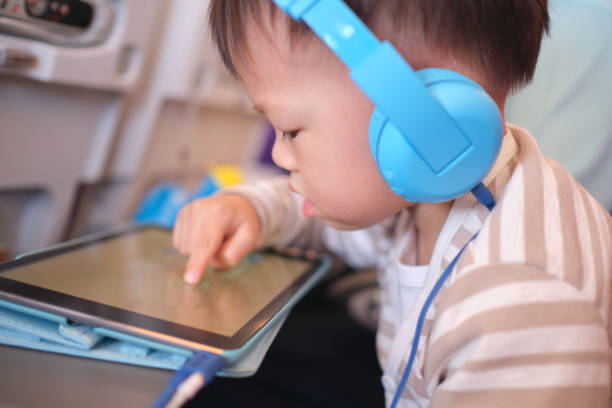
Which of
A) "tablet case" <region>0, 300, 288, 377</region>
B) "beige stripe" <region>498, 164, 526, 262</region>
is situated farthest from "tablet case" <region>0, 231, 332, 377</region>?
"beige stripe" <region>498, 164, 526, 262</region>

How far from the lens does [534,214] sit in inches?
18.7

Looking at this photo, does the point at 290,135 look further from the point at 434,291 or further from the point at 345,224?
the point at 434,291

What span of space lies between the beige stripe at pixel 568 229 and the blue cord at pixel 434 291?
7 cm

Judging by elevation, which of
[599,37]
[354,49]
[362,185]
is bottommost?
[599,37]

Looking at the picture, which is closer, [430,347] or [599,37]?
[430,347]

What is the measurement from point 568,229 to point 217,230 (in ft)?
1.34

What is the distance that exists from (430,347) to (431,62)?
0.90 feet

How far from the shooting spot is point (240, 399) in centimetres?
64

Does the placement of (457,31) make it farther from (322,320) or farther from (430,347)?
(322,320)

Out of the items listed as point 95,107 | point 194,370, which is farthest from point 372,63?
point 95,107

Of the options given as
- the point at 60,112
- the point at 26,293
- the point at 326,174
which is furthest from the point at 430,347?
the point at 60,112

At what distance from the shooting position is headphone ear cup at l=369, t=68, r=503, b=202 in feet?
1.35

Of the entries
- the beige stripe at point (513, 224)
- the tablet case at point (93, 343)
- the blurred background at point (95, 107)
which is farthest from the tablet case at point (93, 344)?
the blurred background at point (95, 107)

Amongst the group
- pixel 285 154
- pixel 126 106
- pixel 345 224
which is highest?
pixel 126 106
